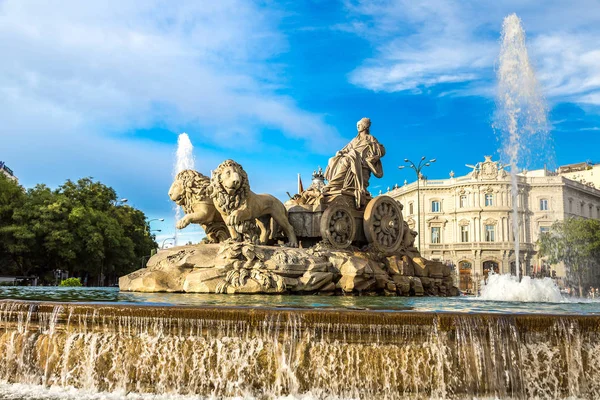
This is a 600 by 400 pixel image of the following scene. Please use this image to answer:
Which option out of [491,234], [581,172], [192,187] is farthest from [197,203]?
[581,172]

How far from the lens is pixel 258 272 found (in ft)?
39.3

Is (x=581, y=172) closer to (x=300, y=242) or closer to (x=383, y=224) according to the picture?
(x=383, y=224)

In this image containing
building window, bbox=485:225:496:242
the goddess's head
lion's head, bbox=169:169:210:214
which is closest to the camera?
lion's head, bbox=169:169:210:214

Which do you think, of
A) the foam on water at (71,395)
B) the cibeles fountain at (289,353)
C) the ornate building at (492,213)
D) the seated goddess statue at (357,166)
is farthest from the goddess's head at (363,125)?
the ornate building at (492,213)

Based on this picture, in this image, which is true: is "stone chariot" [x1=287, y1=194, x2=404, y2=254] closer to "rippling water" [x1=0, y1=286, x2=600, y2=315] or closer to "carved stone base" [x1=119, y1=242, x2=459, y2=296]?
"carved stone base" [x1=119, y1=242, x2=459, y2=296]

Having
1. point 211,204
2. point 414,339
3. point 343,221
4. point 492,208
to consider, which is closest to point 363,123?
point 343,221

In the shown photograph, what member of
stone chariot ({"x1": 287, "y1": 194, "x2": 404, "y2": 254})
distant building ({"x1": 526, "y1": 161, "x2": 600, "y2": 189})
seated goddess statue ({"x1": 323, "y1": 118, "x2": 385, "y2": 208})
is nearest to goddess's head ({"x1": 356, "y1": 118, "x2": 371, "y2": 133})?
seated goddess statue ({"x1": 323, "y1": 118, "x2": 385, "y2": 208})

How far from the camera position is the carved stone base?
39.1 ft

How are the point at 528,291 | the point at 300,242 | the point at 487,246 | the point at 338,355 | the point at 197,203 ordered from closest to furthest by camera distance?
the point at 338,355, the point at 197,203, the point at 300,242, the point at 528,291, the point at 487,246

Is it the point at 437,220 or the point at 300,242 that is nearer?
the point at 300,242

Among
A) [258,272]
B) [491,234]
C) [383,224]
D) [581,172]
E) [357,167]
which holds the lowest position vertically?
[258,272]

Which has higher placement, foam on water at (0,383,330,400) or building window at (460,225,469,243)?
building window at (460,225,469,243)

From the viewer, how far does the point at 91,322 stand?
24.7ft

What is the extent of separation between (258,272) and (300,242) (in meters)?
3.01
